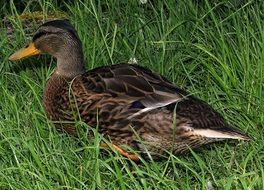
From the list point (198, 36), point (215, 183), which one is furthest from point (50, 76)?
point (215, 183)

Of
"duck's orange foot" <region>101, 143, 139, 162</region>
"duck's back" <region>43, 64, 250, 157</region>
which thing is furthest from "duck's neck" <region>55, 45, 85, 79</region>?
"duck's orange foot" <region>101, 143, 139, 162</region>

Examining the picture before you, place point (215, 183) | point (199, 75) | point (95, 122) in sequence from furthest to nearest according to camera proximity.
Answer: point (199, 75), point (95, 122), point (215, 183)

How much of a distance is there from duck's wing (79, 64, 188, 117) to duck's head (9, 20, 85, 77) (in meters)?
0.28

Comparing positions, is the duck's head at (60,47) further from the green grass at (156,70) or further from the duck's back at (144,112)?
the duck's back at (144,112)

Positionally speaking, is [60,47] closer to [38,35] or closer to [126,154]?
[38,35]

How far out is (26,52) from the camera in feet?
19.4

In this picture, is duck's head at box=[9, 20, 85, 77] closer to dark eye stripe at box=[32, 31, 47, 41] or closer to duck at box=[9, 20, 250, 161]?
dark eye stripe at box=[32, 31, 47, 41]

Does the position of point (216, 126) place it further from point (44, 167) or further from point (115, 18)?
point (115, 18)

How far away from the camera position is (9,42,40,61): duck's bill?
5895mm

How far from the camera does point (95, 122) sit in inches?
207

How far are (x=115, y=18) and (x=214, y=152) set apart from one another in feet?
5.39

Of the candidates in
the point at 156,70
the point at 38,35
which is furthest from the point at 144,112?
the point at 38,35

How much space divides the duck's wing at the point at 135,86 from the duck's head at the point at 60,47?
0.92ft

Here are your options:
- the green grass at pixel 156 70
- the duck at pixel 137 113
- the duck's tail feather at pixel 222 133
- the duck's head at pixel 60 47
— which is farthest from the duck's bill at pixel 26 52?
the duck's tail feather at pixel 222 133
